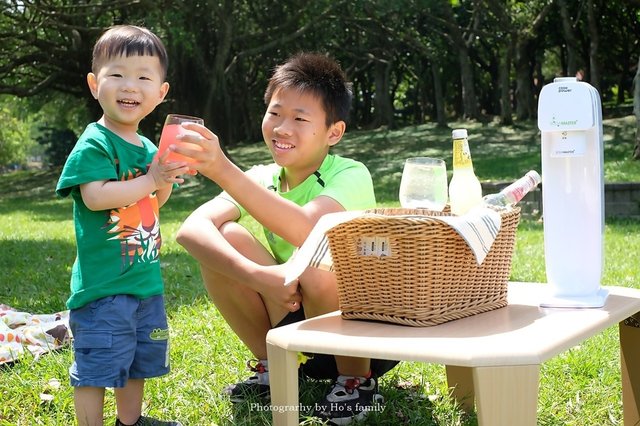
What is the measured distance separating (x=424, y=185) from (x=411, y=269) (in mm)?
360

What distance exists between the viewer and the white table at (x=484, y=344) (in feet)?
5.62

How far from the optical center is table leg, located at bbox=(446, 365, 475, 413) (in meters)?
2.95

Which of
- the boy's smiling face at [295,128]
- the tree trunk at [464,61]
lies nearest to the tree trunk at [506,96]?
the tree trunk at [464,61]

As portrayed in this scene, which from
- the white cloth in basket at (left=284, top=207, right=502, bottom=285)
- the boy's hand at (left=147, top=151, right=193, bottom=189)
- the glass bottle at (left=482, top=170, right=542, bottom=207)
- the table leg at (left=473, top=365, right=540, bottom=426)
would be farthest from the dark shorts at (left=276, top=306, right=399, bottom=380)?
the table leg at (left=473, top=365, right=540, bottom=426)

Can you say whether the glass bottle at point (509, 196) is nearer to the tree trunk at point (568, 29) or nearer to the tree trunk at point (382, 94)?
the tree trunk at point (568, 29)

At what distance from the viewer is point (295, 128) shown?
2.72 m

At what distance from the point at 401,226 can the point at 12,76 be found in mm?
22305

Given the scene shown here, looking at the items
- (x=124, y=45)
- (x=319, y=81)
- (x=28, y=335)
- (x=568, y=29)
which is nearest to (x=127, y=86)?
(x=124, y=45)

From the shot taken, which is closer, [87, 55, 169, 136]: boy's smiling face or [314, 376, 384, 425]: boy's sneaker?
[87, 55, 169, 136]: boy's smiling face

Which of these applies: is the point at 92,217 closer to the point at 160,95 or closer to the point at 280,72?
the point at 160,95

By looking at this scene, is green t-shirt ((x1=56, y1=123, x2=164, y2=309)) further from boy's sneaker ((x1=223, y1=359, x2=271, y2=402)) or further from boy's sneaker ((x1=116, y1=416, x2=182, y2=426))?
boy's sneaker ((x1=223, y1=359, x2=271, y2=402))

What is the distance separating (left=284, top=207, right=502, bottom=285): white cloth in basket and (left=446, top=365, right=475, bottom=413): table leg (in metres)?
0.96

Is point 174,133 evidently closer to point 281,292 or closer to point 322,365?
point 281,292

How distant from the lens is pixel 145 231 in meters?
2.48
